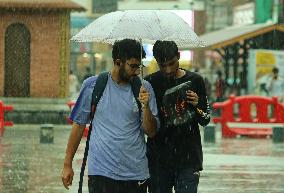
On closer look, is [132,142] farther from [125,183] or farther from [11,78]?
[11,78]

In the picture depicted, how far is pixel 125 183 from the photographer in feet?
22.8

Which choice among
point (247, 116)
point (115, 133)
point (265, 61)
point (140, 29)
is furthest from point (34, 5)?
point (115, 133)

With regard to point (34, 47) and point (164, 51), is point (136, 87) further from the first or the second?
point (34, 47)

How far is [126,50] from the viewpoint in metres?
6.93

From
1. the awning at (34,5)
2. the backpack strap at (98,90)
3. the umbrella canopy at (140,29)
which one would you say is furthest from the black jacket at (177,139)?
the awning at (34,5)

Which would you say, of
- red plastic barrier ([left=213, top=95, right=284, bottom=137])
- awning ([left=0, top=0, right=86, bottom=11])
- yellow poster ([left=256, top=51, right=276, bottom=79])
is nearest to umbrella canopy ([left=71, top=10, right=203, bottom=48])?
red plastic barrier ([left=213, top=95, right=284, bottom=137])

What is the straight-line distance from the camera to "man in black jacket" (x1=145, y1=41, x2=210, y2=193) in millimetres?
7582

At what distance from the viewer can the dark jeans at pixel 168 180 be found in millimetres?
7691

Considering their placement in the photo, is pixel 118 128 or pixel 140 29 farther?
pixel 140 29

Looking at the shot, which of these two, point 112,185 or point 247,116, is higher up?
point 112,185

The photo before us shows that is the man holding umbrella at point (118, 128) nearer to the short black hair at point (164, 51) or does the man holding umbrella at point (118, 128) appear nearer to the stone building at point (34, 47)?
the short black hair at point (164, 51)

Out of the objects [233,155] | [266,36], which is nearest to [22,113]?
[233,155]

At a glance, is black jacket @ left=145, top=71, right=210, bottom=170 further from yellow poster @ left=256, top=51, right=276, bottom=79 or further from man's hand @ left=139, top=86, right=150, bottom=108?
yellow poster @ left=256, top=51, right=276, bottom=79

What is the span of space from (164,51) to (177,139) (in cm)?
67
